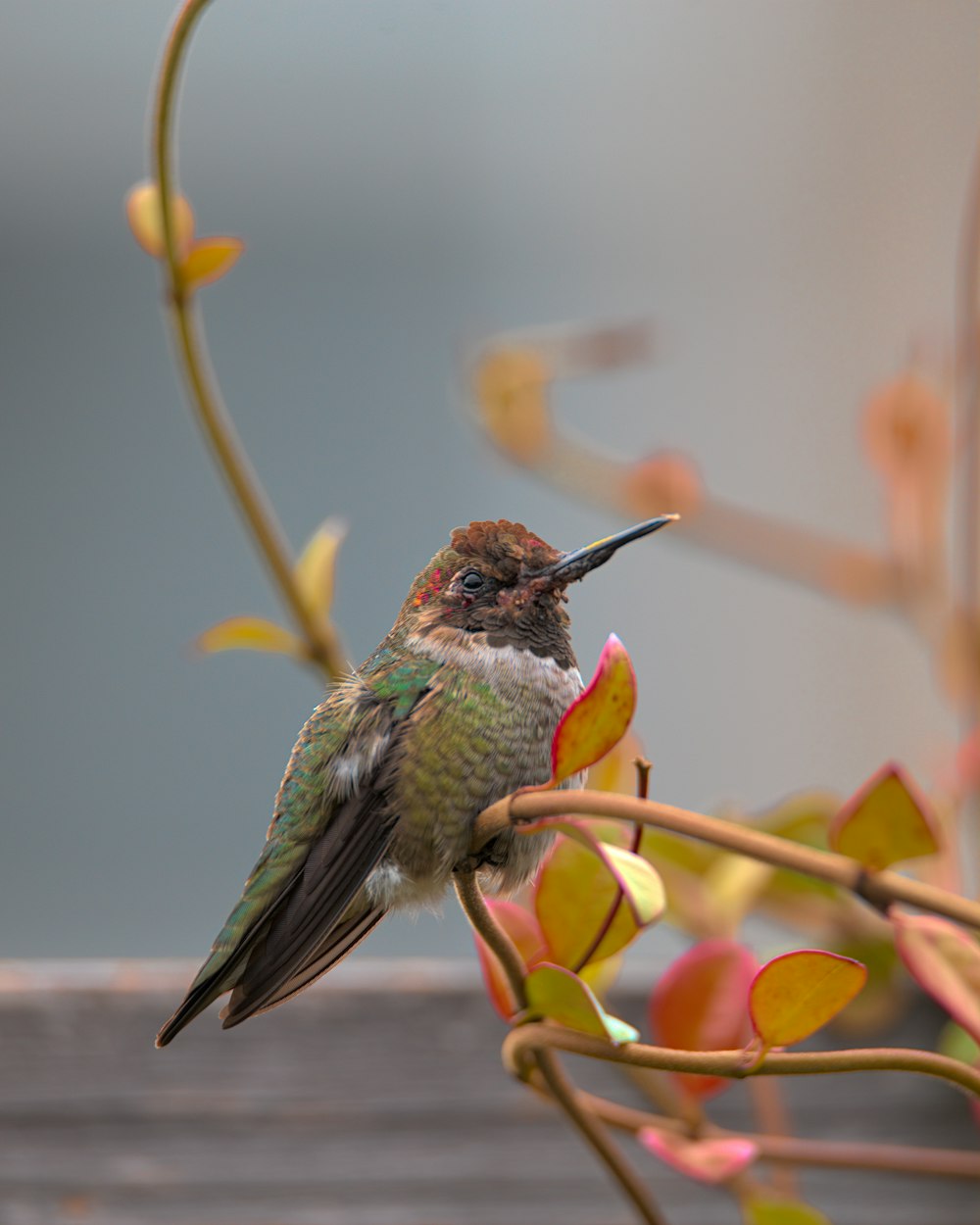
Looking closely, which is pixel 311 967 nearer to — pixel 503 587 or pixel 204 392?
pixel 503 587

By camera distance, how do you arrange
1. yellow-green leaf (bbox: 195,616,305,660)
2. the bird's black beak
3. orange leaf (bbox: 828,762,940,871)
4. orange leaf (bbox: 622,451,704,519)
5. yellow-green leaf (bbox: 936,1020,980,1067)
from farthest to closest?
orange leaf (bbox: 622,451,704,519) → yellow-green leaf (bbox: 936,1020,980,1067) → yellow-green leaf (bbox: 195,616,305,660) → orange leaf (bbox: 828,762,940,871) → the bird's black beak

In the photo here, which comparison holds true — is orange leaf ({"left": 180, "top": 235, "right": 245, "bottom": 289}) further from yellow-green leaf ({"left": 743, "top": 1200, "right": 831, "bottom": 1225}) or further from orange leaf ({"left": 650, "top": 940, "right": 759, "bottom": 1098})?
yellow-green leaf ({"left": 743, "top": 1200, "right": 831, "bottom": 1225})

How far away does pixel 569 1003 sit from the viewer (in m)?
0.48

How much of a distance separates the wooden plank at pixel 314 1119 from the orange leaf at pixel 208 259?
51 cm

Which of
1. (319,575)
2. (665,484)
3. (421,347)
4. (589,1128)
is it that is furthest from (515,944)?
(421,347)

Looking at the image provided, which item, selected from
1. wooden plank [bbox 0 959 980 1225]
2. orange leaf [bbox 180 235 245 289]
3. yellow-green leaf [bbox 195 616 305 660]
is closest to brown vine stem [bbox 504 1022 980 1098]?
yellow-green leaf [bbox 195 616 305 660]

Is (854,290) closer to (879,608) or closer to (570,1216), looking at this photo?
(879,608)

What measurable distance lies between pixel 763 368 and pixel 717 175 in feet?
1.62

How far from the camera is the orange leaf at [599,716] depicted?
41 cm

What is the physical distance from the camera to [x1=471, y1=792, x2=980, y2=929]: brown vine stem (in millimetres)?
415

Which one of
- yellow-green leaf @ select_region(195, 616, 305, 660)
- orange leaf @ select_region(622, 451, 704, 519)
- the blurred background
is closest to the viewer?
yellow-green leaf @ select_region(195, 616, 305, 660)

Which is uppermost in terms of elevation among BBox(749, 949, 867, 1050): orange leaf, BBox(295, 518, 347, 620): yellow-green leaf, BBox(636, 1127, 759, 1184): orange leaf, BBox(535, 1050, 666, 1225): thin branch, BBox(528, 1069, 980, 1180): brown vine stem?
BBox(295, 518, 347, 620): yellow-green leaf

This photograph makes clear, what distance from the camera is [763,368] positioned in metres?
2.90

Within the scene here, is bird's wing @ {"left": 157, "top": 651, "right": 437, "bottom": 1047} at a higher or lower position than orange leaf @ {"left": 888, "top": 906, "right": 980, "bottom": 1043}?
higher
